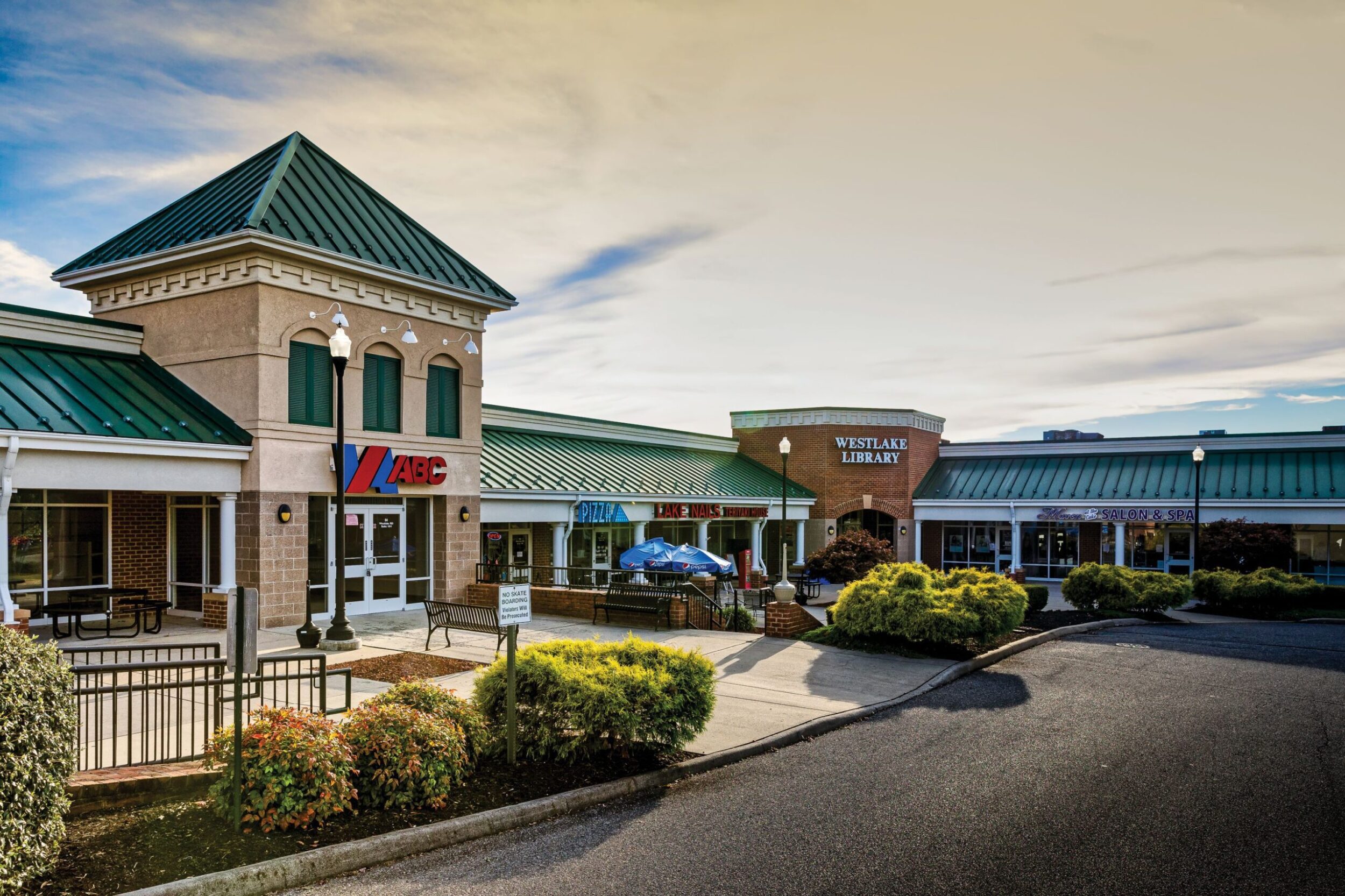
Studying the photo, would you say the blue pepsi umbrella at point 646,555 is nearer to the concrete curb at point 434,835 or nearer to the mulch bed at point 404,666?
the mulch bed at point 404,666

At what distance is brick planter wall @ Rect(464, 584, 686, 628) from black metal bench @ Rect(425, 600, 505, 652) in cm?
262

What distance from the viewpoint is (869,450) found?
1679 inches

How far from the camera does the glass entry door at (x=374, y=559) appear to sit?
67.9 ft

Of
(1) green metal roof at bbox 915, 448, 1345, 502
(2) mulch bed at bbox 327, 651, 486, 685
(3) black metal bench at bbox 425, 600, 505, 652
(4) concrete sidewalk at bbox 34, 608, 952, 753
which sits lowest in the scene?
(4) concrete sidewalk at bbox 34, 608, 952, 753

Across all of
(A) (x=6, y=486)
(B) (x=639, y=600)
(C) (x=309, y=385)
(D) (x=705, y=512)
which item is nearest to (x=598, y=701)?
(B) (x=639, y=600)

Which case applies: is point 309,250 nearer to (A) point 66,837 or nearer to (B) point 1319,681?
(A) point 66,837

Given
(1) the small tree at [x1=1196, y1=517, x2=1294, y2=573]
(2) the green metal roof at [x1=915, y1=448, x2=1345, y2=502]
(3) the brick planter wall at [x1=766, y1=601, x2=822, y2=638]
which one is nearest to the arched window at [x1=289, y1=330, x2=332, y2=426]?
(3) the brick planter wall at [x1=766, y1=601, x2=822, y2=638]

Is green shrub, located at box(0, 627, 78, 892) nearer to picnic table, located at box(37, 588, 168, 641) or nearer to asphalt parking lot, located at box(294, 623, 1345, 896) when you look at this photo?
asphalt parking lot, located at box(294, 623, 1345, 896)

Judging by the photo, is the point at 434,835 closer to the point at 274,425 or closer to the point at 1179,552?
the point at 274,425

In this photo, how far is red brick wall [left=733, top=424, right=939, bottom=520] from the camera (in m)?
42.4

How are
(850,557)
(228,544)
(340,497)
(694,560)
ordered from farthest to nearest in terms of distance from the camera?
1. (850,557)
2. (694,560)
3. (228,544)
4. (340,497)

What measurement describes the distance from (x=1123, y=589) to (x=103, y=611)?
24.1 meters

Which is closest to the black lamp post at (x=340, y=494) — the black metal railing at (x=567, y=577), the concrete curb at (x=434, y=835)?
the black metal railing at (x=567, y=577)

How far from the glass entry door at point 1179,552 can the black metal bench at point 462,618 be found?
31.7 meters
